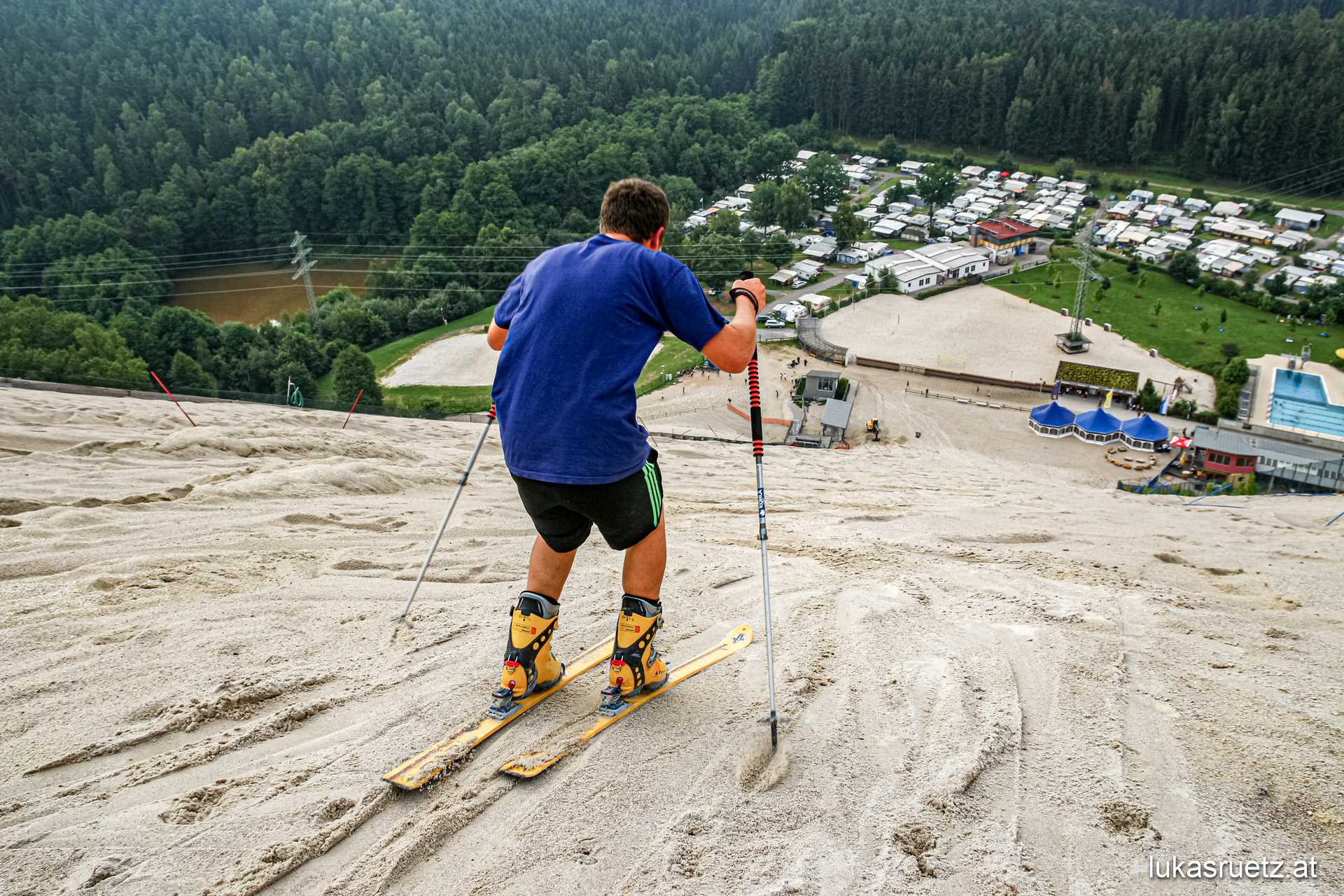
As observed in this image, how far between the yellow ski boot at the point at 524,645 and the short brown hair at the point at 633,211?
63.4 inches

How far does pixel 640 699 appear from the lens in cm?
357

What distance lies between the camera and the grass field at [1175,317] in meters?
39.3

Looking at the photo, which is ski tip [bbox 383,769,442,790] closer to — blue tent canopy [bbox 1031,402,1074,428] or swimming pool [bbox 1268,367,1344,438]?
blue tent canopy [bbox 1031,402,1074,428]

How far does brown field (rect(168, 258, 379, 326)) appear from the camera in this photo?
187 feet

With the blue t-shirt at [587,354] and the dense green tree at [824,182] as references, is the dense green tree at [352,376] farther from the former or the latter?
the dense green tree at [824,182]

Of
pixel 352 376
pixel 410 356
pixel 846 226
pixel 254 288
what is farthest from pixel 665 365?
pixel 254 288

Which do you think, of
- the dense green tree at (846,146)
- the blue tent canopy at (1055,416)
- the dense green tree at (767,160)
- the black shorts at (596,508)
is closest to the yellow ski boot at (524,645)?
the black shorts at (596,508)

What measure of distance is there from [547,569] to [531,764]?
792 mm

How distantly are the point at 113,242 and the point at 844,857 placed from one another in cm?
7406

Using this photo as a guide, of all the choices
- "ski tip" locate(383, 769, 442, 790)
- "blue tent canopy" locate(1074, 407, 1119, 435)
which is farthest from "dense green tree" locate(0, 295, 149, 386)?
"blue tent canopy" locate(1074, 407, 1119, 435)

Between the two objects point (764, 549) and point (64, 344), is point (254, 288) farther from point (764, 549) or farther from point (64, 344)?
point (764, 549)

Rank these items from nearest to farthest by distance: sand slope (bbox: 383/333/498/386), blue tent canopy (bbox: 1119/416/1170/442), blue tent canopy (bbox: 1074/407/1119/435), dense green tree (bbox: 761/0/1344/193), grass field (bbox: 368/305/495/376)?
blue tent canopy (bbox: 1119/416/1170/442) → blue tent canopy (bbox: 1074/407/1119/435) → sand slope (bbox: 383/333/498/386) → grass field (bbox: 368/305/495/376) → dense green tree (bbox: 761/0/1344/193)

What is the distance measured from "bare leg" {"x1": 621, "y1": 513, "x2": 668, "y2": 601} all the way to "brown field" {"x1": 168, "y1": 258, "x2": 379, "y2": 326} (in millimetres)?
58706

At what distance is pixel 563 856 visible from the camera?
8.56ft
